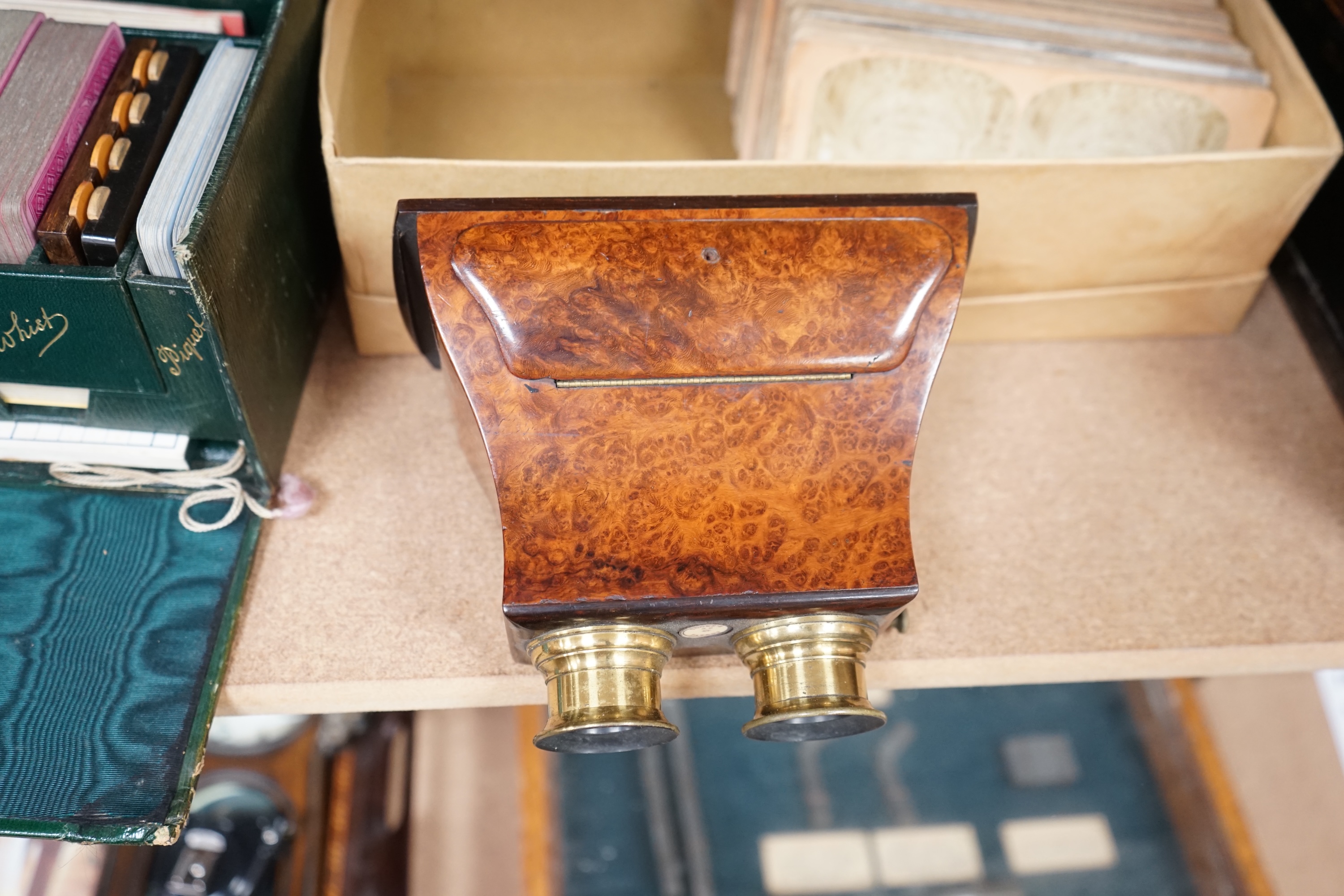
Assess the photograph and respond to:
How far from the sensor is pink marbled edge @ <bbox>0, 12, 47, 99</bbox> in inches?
30.1

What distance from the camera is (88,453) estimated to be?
2.71 ft

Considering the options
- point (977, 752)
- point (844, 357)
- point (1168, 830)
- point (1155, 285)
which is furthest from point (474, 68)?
point (1168, 830)

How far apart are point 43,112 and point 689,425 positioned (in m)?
0.54

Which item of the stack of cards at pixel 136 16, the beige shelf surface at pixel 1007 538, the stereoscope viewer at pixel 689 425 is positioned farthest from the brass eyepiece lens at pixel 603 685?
the stack of cards at pixel 136 16

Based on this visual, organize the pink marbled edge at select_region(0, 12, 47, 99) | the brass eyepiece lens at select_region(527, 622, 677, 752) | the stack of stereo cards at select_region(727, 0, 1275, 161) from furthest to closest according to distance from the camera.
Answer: the stack of stereo cards at select_region(727, 0, 1275, 161)
the pink marbled edge at select_region(0, 12, 47, 99)
the brass eyepiece lens at select_region(527, 622, 677, 752)

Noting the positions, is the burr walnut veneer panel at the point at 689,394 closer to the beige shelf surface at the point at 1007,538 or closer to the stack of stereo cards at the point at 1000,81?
the beige shelf surface at the point at 1007,538

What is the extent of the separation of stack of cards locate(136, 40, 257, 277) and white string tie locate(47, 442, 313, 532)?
193mm

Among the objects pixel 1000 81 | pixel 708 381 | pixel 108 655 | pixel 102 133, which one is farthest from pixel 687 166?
pixel 108 655

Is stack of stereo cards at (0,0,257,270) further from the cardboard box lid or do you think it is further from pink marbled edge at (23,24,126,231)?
the cardboard box lid

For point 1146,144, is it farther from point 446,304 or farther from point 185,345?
point 185,345

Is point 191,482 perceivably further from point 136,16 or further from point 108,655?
point 136,16

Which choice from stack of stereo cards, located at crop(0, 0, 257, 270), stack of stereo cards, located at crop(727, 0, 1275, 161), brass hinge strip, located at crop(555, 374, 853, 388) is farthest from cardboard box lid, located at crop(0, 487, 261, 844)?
stack of stereo cards, located at crop(727, 0, 1275, 161)

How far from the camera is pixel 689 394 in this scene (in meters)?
0.72

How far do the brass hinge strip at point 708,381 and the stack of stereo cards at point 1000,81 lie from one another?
29cm
